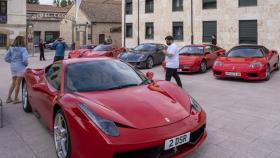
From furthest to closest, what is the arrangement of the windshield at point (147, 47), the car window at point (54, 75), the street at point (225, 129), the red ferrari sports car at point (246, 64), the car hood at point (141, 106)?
the windshield at point (147, 47) → the red ferrari sports car at point (246, 64) → the car window at point (54, 75) → the street at point (225, 129) → the car hood at point (141, 106)

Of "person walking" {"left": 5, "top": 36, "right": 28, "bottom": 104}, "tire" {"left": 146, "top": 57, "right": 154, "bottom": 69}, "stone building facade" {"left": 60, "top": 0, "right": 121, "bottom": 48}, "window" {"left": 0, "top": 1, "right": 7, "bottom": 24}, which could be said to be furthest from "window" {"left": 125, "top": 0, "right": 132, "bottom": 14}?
"person walking" {"left": 5, "top": 36, "right": 28, "bottom": 104}

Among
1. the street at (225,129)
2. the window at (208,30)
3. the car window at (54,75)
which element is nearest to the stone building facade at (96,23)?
the window at (208,30)

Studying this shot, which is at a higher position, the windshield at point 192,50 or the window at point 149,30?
the window at point 149,30

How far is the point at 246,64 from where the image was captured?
1160 centimetres

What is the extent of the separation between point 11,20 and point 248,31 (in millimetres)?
26062

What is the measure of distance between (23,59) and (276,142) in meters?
5.96

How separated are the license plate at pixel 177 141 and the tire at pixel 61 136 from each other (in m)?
1.20

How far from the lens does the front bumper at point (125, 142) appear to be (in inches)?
137

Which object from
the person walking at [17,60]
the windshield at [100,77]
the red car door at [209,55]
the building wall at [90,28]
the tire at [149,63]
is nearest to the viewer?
the windshield at [100,77]

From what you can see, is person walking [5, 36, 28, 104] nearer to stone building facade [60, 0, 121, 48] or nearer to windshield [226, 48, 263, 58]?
windshield [226, 48, 263, 58]

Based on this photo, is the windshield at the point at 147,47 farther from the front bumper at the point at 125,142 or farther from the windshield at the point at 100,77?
the front bumper at the point at 125,142

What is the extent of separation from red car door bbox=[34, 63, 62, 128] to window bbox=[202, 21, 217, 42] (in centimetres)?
2094

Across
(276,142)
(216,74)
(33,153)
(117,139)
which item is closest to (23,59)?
(33,153)

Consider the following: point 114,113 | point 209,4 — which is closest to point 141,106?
point 114,113
